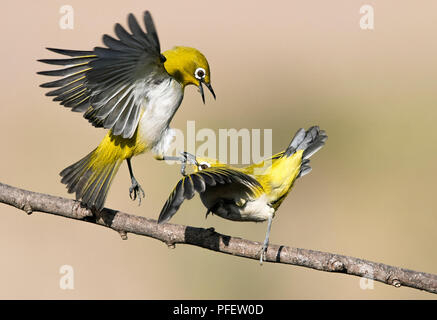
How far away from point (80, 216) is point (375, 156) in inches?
216

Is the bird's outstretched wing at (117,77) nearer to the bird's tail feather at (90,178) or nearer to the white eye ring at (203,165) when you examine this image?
the bird's tail feather at (90,178)

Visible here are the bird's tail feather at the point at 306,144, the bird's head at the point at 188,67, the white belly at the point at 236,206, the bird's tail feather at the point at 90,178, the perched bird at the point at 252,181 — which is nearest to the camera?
the perched bird at the point at 252,181

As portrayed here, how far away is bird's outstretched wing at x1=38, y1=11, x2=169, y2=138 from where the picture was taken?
4129mm

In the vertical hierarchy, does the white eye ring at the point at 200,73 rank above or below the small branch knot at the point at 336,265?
above

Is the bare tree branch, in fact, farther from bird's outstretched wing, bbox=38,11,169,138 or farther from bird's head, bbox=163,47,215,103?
bird's head, bbox=163,47,215,103

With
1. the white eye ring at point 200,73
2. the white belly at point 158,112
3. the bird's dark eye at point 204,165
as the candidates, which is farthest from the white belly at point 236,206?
the white eye ring at point 200,73

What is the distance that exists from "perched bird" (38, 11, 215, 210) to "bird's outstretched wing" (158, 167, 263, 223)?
2.92ft

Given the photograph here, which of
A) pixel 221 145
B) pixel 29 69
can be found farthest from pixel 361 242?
pixel 29 69

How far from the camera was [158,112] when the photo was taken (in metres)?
4.99

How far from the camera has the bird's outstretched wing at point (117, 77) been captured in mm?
4129

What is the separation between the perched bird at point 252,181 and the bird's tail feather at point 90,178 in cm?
61

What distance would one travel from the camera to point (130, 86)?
4703 mm

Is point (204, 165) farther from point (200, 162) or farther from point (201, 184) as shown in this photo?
point (201, 184)

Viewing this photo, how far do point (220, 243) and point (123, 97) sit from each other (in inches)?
54.6
